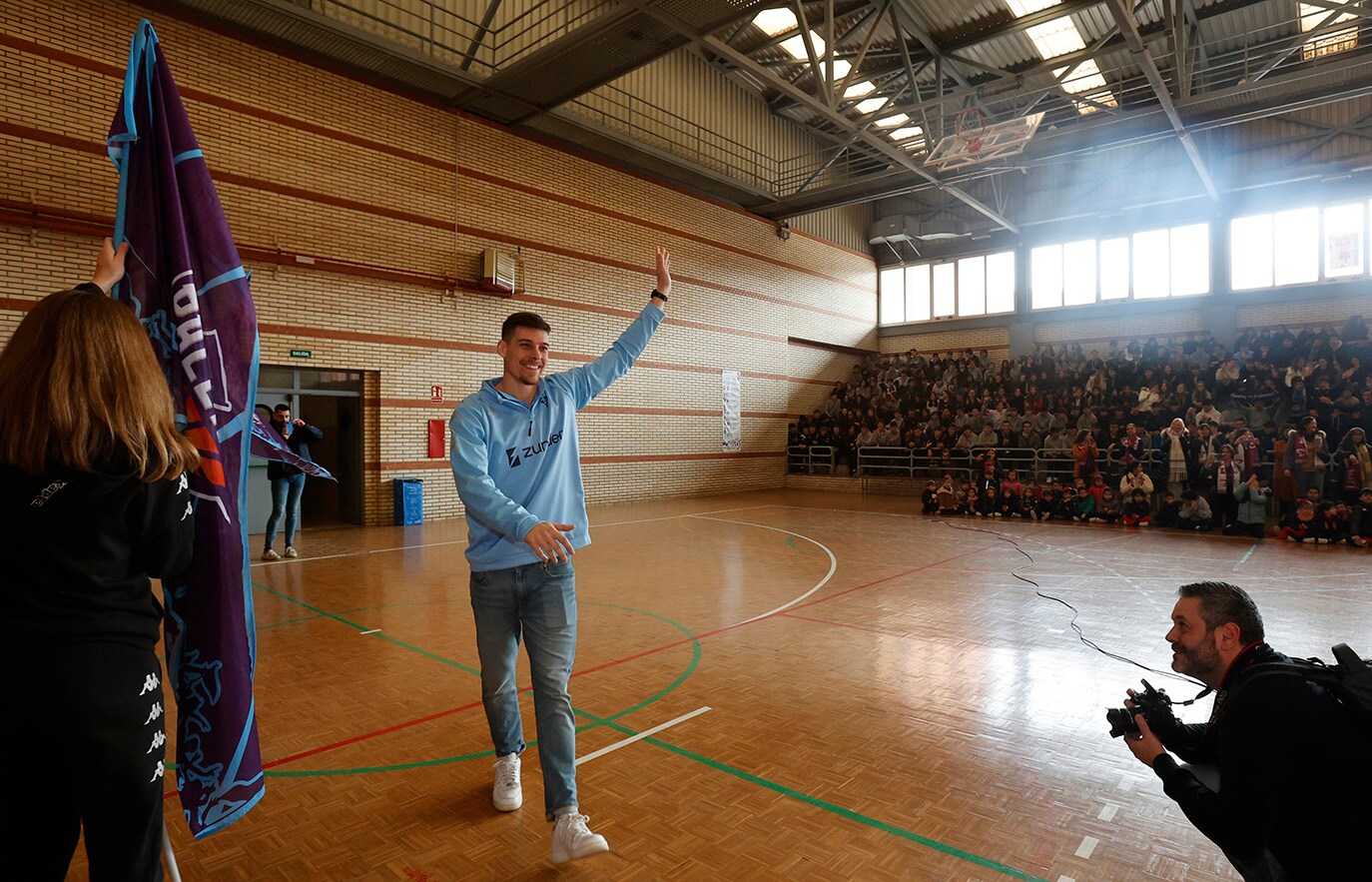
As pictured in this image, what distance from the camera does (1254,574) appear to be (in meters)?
8.59

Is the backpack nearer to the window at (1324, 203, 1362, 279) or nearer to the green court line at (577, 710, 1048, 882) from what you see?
the green court line at (577, 710, 1048, 882)

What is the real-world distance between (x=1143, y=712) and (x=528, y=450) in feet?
7.75

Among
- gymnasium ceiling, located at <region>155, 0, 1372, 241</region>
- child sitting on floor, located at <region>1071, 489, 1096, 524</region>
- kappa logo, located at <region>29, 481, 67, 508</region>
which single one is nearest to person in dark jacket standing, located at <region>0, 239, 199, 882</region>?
kappa logo, located at <region>29, 481, 67, 508</region>

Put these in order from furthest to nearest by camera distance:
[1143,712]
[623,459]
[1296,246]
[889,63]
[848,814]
A: 1. [1296,246]
2. [623,459]
3. [889,63]
4. [848,814]
5. [1143,712]

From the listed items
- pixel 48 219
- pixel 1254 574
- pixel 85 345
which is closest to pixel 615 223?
pixel 48 219

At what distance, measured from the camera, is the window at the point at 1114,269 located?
71.8 ft

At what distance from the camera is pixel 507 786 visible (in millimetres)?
3250

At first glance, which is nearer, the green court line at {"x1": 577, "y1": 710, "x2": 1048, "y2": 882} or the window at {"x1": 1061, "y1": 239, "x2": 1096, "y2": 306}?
the green court line at {"x1": 577, "y1": 710, "x2": 1048, "y2": 882}

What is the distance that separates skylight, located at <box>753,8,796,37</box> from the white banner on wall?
8123 millimetres

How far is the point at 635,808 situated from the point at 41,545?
2551mm

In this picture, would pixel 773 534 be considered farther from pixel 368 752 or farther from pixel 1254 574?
pixel 368 752

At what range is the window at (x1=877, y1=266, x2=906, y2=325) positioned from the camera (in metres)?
26.0

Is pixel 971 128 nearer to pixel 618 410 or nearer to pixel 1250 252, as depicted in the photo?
pixel 618 410

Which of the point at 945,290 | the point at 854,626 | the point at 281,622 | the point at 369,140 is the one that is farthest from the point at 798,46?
the point at 281,622
